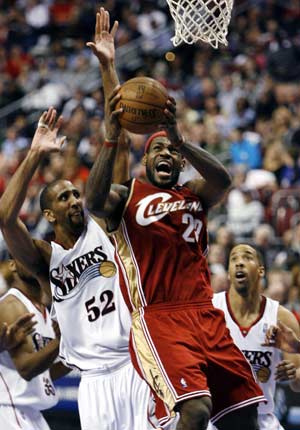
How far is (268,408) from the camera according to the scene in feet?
23.5

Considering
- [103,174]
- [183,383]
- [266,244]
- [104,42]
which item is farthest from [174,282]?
[266,244]

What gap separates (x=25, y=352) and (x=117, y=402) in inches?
31.4

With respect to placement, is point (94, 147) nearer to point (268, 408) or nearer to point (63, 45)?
point (63, 45)

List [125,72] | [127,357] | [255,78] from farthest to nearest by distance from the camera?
[125,72], [255,78], [127,357]

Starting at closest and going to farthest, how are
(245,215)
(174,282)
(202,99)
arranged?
(174,282), (245,215), (202,99)

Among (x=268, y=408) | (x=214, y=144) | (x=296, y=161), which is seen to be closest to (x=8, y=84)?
(x=214, y=144)

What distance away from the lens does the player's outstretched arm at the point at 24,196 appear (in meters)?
Answer: 6.36

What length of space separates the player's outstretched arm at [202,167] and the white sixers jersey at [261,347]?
1.48 m

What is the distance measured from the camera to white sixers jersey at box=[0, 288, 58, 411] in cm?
715

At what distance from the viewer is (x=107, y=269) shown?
6.75 m

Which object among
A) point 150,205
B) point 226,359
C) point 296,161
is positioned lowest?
point 226,359

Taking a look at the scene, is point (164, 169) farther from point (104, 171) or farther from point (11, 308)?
point (11, 308)

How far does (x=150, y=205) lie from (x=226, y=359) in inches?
37.9

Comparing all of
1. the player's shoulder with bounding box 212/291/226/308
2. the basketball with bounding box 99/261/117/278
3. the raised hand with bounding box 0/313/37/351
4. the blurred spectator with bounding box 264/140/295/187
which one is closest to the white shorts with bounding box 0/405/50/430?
the raised hand with bounding box 0/313/37/351
